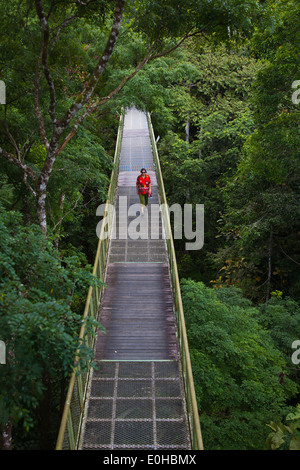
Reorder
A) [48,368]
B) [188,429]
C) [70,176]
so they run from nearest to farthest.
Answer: [48,368] < [188,429] < [70,176]

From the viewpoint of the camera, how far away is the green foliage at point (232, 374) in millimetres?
6758

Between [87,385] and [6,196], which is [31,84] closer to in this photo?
[6,196]

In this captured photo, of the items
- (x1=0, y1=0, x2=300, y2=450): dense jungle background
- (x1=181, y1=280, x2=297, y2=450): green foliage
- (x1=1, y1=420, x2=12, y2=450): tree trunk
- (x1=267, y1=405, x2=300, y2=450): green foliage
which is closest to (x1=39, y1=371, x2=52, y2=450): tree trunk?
(x1=0, y1=0, x2=300, y2=450): dense jungle background

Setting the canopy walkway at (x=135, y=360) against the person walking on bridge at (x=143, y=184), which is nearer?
the canopy walkway at (x=135, y=360)

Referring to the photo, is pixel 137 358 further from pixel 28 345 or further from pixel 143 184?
pixel 143 184

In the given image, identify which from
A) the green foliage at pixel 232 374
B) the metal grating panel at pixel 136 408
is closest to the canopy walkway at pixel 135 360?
the metal grating panel at pixel 136 408

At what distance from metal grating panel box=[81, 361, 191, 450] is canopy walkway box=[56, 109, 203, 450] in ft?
0.05

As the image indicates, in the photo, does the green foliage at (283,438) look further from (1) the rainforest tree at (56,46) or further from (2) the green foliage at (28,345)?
(1) the rainforest tree at (56,46)

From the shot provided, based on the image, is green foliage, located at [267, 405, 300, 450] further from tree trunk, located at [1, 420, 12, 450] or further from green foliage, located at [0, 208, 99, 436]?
tree trunk, located at [1, 420, 12, 450]

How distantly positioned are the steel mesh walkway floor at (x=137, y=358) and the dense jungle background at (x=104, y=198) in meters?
0.66

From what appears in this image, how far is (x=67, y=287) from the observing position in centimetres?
577

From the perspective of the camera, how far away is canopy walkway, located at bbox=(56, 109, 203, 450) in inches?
217
